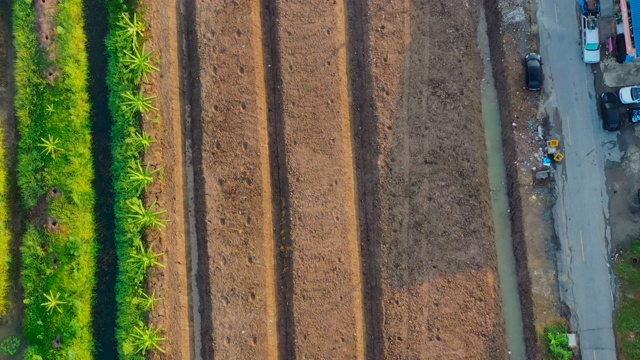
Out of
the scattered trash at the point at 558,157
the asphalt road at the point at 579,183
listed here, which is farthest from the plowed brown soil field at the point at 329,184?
the asphalt road at the point at 579,183

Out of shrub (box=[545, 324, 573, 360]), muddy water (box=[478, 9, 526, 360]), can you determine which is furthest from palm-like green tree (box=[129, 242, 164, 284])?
shrub (box=[545, 324, 573, 360])

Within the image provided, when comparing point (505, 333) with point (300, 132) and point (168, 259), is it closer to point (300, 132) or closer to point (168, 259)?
point (300, 132)

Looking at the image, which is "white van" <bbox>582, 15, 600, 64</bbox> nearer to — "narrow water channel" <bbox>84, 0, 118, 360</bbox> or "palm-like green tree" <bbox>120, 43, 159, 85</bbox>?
"palm-like green tree" <bbox>120, 43, 159, 85</bbox>

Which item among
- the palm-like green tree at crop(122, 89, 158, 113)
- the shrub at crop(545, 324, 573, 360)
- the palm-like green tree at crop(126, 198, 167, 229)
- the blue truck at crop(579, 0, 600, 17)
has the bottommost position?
the shrub at crop(545, 324, 573, 360)

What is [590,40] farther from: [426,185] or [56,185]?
[56,185]

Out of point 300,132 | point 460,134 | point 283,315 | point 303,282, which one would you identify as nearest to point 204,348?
point 283,315

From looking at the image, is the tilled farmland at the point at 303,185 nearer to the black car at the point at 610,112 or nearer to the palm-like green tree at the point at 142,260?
the palm-like green tree at the point at 142,260

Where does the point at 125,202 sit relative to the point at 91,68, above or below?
below
